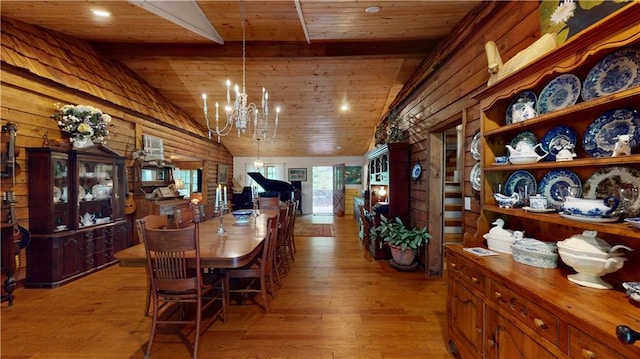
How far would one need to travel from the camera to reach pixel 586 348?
40.1 inches

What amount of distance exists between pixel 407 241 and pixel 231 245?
256 cm

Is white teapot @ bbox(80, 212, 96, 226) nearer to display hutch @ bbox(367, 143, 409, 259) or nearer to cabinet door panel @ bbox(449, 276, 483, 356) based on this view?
display hutch @ bbox(367, 143, 409, 259)

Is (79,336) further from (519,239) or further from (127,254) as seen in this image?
(519,239)

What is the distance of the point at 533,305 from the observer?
4.17 feet

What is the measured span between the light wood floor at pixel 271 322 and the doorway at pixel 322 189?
23.2ft

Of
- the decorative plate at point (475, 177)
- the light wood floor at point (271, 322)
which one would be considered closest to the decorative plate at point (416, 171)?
the decorative plate at point (475, 177)

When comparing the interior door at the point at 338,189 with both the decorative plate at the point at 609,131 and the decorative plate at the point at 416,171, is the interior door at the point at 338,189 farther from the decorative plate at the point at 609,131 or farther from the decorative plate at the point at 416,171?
the decorative plate at the point at 609,131

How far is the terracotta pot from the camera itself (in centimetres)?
397

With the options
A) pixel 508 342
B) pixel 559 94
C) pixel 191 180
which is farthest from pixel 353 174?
pixel 508 342

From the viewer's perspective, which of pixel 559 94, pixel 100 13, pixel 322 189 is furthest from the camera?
pixel 322 189

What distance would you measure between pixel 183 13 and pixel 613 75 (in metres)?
3.98

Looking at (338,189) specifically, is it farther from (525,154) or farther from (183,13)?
(525,154)

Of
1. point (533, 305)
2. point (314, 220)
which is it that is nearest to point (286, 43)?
point (533, 305)

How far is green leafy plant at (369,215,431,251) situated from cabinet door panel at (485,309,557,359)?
220 centimetres
